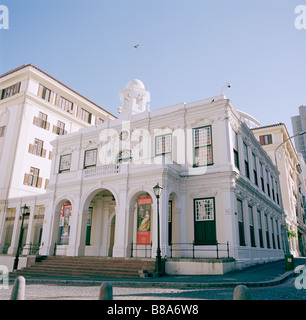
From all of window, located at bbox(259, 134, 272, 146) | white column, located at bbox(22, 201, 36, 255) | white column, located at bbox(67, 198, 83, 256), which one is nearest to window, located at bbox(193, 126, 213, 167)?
white column, located at bbox(67, 198, 83, 256)

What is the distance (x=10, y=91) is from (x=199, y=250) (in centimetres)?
A: 2859

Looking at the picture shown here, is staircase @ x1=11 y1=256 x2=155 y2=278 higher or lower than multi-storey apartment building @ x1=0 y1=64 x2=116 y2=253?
lower

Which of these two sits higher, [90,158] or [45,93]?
[45,93]

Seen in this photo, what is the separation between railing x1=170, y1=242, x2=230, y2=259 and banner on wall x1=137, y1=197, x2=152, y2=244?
1.75 meters

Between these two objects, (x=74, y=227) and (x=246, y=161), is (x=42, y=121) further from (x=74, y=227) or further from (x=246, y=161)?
(x=246, y=161)

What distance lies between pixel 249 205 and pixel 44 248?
15.1 metres

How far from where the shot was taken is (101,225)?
70.0 feet

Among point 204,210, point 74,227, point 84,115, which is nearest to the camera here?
point 204,210

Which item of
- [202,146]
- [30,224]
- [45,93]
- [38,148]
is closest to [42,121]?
[38,148]

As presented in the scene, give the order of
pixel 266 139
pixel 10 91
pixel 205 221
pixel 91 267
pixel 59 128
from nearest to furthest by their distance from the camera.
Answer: pixel 91 267 → pixel 205 221 → pixel 10 91 → pixel 59 128 → pixel 266 139

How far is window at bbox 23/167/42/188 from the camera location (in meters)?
28.9

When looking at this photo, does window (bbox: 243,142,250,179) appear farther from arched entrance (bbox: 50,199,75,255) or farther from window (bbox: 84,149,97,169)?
arched entrance (bbox: 50,199,75,255)

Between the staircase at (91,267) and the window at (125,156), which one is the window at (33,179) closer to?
the window at (125,156)

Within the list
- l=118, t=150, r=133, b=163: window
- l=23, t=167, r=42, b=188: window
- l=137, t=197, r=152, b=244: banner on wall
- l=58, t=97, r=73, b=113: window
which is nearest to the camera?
l=137, t=197, r=152, b=244: banner on wall
